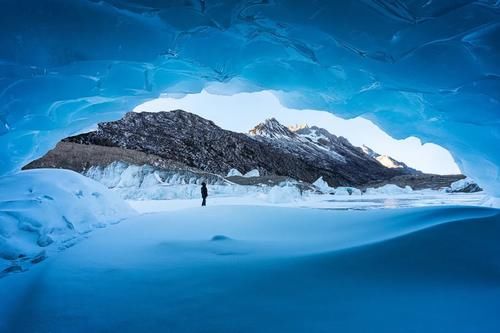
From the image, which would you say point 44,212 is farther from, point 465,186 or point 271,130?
point 271,130

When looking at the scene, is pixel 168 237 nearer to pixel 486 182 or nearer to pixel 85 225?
pixel 85 225

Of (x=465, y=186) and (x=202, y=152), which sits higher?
(x=202, y=152)

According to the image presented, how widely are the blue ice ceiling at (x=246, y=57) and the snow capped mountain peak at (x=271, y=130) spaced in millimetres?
75296

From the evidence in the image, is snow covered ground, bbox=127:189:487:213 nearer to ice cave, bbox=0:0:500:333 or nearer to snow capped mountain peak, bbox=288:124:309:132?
ice cave, bbox=0:0:500:333

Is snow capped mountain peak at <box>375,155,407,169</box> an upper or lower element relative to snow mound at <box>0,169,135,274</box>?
upper

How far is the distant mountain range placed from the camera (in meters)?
37.8

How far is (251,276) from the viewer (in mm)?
3232

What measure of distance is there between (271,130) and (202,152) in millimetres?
34480

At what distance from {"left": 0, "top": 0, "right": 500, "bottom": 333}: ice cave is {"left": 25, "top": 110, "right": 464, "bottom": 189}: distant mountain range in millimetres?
29799

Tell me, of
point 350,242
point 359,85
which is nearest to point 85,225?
point 350,242

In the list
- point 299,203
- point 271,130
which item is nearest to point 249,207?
point 299,203

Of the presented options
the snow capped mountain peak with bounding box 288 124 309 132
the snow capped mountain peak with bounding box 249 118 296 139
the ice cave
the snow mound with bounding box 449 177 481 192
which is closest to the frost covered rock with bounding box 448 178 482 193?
the snow mound with bounding box 449 177 481 192

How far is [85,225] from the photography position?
5.73 metres

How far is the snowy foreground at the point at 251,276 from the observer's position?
236cm
